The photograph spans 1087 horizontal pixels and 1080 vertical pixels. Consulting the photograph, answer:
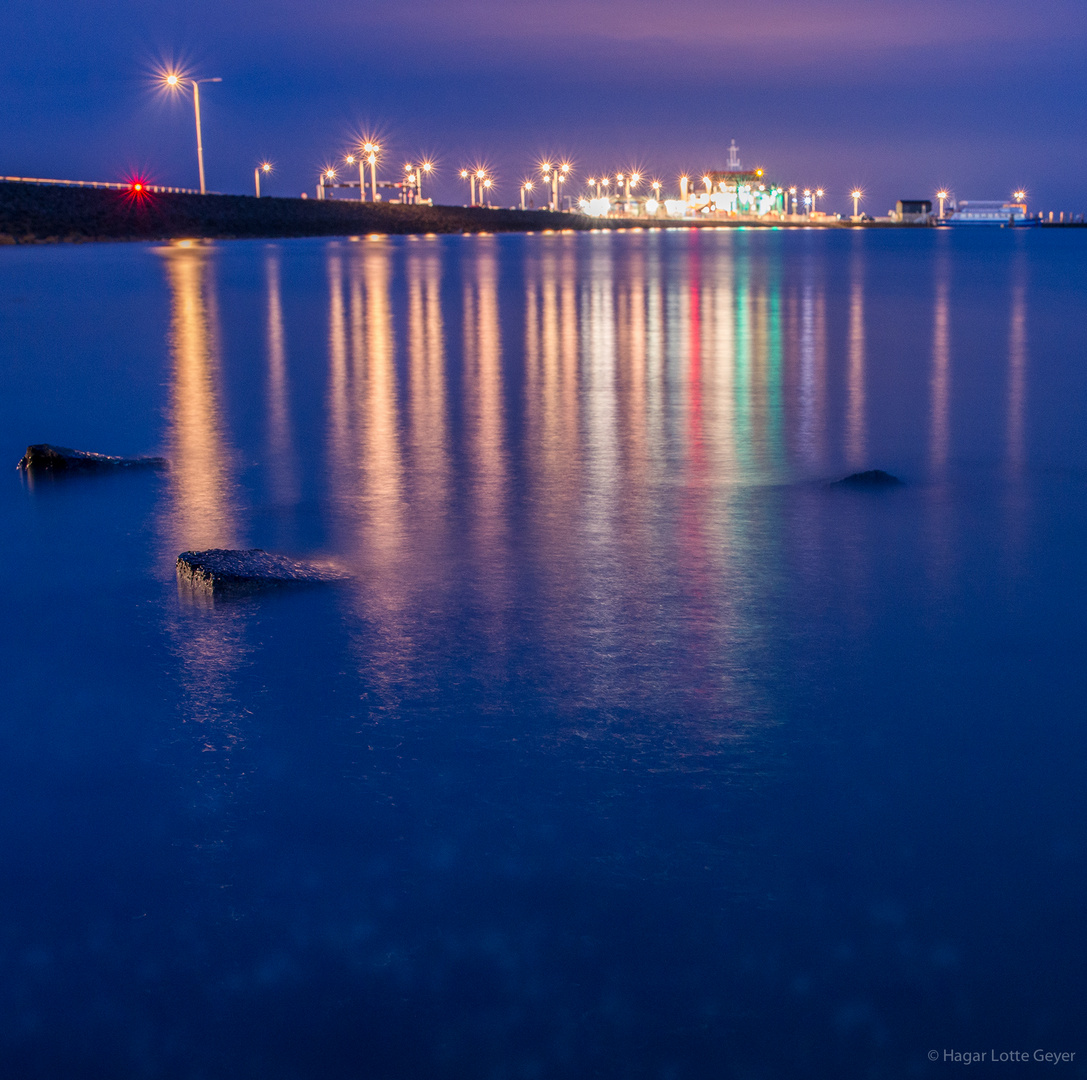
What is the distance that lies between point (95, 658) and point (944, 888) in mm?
4468

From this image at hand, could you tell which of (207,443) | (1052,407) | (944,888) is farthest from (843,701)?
(1052,407)

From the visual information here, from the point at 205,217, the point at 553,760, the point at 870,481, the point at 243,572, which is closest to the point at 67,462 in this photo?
the point at 243,572

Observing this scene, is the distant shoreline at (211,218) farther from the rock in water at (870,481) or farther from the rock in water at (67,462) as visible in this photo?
the rock in water at (870,481)

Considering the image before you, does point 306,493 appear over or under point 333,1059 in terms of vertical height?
over

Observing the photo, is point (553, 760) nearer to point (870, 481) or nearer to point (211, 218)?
point (870, 481)

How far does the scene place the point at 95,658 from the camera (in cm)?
666

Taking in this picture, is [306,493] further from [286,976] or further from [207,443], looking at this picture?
[286,976]

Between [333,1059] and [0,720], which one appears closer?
[333,1059]

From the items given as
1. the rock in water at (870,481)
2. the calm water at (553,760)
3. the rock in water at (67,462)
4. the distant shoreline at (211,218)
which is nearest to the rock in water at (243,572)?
the calm water at (553,760)

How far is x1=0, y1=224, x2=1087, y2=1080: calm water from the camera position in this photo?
373 cm

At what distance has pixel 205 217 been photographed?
12412 centimetres

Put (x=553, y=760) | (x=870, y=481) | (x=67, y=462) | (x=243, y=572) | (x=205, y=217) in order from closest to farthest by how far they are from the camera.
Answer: (x=553, y=760) < (x=243, y=572) < (x=870, y=481) < (x=67, y=462) < (x=205, y=217)

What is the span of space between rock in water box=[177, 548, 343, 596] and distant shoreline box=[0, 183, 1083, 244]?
98443mm

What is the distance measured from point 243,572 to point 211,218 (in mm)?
125624
